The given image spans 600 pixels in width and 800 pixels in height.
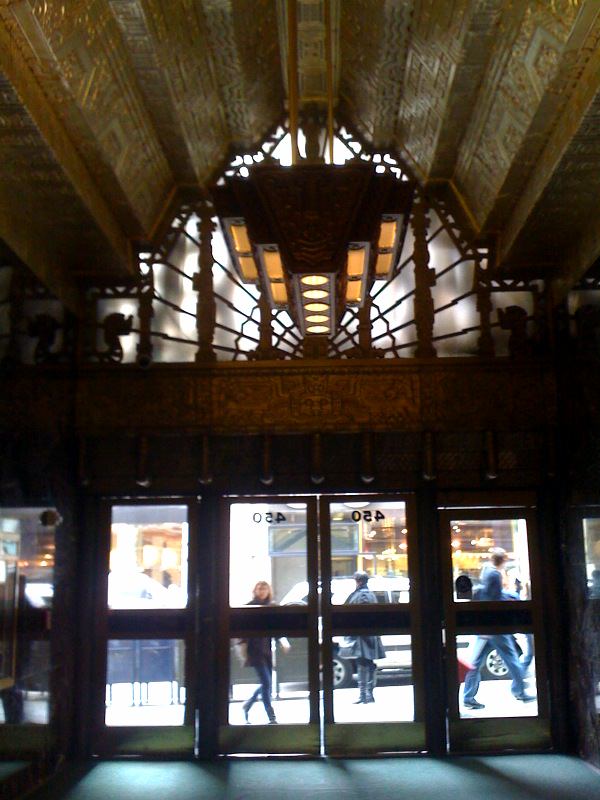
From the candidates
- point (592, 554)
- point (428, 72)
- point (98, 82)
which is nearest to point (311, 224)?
point (98, 82)

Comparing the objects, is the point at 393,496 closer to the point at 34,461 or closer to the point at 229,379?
the point at 229,379

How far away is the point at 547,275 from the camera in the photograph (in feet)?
22.1

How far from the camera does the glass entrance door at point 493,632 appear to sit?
20.8ft

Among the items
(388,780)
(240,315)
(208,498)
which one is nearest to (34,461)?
(208,498)

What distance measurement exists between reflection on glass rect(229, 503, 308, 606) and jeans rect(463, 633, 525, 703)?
133cm

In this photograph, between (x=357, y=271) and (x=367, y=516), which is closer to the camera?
(x=357, y=271)

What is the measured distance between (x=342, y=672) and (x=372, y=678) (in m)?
0.22

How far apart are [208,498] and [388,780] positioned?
2351 mm

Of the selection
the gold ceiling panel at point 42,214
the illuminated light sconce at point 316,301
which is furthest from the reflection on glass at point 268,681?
the gold ceiling panel at point 42,214

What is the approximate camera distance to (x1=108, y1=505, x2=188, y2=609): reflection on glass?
6.57 meters

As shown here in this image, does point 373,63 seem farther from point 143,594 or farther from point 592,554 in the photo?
point 143,594

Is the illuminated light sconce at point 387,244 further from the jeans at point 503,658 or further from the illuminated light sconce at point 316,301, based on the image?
the jeans at point 503,658

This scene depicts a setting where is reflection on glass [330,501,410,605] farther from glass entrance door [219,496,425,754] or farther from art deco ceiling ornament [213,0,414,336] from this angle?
art deco ceiling ornament [213,0,414,336]

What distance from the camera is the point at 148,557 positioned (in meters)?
6.62
